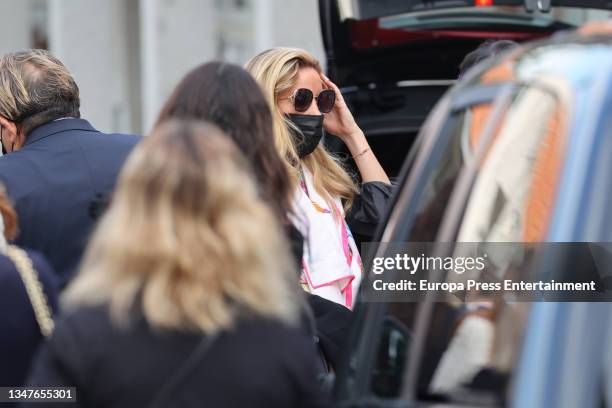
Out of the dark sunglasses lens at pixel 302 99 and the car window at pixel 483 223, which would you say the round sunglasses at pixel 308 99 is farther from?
the car window at pixel 483 223

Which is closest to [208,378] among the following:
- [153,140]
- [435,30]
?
[153,140]

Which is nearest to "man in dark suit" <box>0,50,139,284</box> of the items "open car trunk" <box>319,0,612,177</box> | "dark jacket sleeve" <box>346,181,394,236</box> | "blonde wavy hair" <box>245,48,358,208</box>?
"blonde wavy hair" <box>245,48,358,208</box>

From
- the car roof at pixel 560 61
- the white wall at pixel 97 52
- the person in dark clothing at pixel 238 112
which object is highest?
the car roof at pixel 560 61

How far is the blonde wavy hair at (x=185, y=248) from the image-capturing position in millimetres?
2111

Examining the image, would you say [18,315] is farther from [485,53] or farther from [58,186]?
[485,53]

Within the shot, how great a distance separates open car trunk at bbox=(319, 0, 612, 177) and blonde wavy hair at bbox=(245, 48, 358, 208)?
38.0 inches

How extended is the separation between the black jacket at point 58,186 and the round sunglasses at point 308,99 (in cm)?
58

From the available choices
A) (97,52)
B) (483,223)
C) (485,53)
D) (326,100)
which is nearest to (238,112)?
(483,223)

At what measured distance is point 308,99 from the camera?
3729 millimetres

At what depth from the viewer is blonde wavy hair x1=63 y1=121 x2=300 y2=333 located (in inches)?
83.1

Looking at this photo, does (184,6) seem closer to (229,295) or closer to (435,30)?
(435,30)

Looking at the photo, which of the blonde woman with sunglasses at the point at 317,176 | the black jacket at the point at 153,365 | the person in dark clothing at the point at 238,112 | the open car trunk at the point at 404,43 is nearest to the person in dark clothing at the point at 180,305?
the black jacket at the point at 153,365

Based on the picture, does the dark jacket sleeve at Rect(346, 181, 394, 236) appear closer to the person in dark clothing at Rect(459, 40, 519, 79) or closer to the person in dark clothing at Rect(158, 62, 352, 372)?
the person in dark clothing at Rect(459, 40, 519, 79)

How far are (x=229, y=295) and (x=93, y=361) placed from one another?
0.86ft
